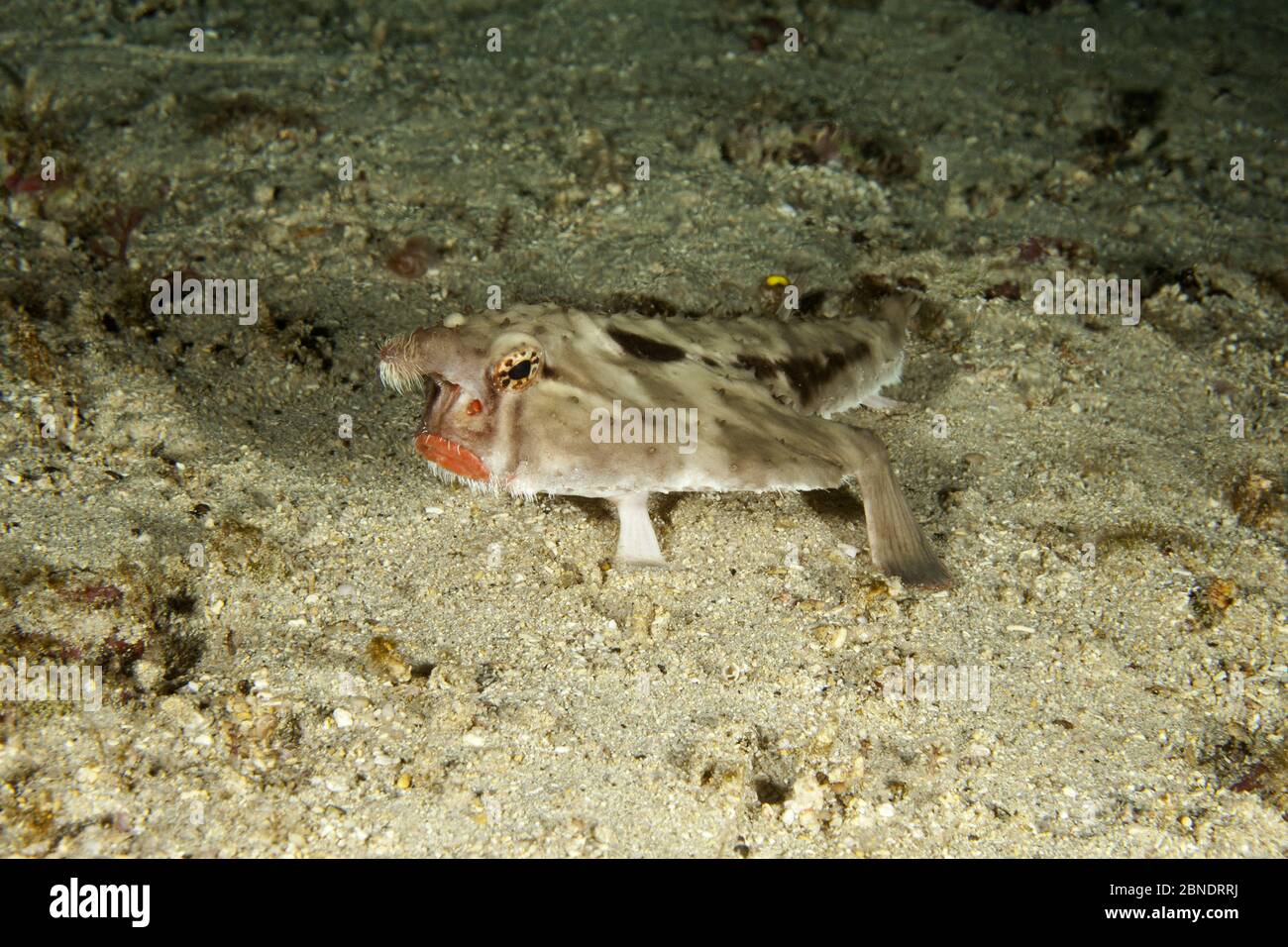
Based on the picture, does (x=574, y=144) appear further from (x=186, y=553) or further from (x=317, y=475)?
(x=186, y=553)

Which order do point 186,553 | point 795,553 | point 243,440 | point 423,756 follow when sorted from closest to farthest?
point 423,756
point 186,553
point 795,553
point 243,440

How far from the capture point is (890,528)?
14.2ft

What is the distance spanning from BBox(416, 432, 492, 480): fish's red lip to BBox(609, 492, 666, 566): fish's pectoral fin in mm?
812

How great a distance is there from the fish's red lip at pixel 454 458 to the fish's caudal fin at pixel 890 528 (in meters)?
1.88

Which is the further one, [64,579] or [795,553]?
[795,553]

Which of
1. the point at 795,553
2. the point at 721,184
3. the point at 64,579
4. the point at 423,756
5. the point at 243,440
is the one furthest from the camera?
the point at 721,184

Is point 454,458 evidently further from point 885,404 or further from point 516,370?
point 885,404

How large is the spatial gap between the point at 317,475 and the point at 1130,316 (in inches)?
229

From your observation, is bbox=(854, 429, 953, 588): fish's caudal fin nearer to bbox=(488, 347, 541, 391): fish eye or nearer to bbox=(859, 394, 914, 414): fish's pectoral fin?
bbox=(859, 394, 914, 414): fish's pectoral fin

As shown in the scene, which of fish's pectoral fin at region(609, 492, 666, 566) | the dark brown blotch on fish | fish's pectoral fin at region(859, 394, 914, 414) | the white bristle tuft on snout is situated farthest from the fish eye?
fish's pectoral fin at region(859, 394, 914, 414)

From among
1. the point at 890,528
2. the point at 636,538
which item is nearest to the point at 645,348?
the point at 636,538

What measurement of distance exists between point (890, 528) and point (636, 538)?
1.29m

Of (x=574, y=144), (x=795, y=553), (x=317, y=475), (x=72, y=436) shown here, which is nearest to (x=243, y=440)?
(x=317, y=475)

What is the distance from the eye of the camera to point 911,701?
3826mm
